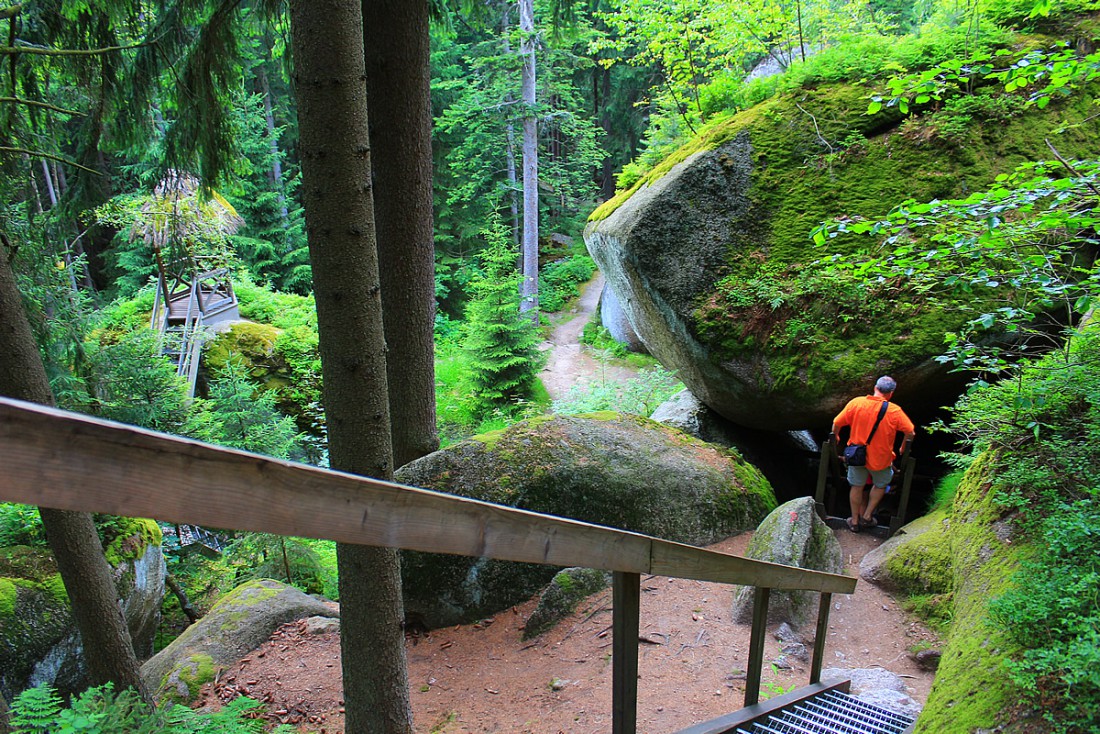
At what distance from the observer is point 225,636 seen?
5.39m

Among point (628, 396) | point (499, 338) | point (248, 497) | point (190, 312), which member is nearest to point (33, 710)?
point (248, 497)

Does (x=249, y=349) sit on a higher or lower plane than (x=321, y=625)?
higher

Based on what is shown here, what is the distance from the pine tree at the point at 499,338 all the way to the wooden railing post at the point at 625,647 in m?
12.2

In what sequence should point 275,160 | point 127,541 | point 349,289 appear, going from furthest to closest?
point 275,160 < point 127,541 < point 349,289

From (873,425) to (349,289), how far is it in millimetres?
5863

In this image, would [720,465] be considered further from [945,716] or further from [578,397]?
[578,397]

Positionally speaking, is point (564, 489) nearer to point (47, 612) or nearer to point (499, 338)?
point (47, 612)

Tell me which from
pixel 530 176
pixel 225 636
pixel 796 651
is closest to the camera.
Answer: pixel 796 651

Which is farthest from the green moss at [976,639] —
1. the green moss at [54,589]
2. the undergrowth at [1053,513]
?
the green moss at [54,589]

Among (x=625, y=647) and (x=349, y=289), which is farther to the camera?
(x=349, y=289)

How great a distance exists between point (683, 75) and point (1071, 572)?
451 inches

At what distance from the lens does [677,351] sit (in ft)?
28.0

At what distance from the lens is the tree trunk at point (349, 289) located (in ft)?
9.71

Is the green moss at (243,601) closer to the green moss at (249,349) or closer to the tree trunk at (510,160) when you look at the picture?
the green moss at (249,349)
